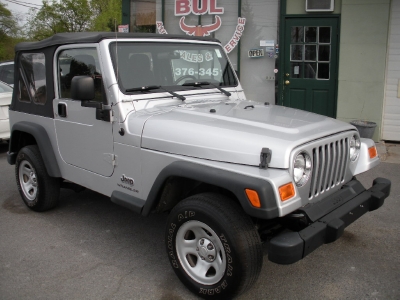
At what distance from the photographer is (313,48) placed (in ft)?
28.5

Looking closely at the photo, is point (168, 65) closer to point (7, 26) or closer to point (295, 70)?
point (295, 70)

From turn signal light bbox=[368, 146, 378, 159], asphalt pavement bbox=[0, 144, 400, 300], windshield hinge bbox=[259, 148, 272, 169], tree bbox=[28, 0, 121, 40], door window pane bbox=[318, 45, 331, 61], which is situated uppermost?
tree bbox=[28, 0, 121, 40]

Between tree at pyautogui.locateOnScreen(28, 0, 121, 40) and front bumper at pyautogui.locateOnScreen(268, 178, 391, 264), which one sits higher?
tree at pyautogui.locateOnScreen(28, 0, 121, 40)

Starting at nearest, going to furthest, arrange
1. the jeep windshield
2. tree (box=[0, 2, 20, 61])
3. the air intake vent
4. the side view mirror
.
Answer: the side view mirror < the jeep windshield < the air intake vent < tree (box=[0, 2, 20, 61])

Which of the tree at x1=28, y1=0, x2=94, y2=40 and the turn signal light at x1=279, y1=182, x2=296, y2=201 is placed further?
the tree at x1=28, y1=0, x2=94, y2=40

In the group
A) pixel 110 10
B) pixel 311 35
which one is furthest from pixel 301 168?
pixel 110 10

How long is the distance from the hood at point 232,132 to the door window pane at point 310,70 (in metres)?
5.15

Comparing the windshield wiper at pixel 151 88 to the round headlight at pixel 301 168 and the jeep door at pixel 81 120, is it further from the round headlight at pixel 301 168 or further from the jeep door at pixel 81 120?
the round headlight at pixel 301 168

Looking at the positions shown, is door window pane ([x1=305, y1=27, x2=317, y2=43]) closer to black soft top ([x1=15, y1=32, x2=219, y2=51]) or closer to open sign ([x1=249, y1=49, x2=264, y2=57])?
open sign ([x1=249, y1=49, x2=264, y2=57])

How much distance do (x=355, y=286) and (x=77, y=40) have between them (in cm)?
321

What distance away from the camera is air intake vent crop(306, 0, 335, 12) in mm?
8319

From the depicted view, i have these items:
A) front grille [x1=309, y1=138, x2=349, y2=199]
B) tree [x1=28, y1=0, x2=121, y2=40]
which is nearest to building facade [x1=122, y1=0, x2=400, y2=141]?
front grille [x1=309, y1=138, x2=349, y2=199]

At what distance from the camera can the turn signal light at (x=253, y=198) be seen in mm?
2768

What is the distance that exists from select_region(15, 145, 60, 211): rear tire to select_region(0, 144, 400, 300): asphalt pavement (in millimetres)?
162
